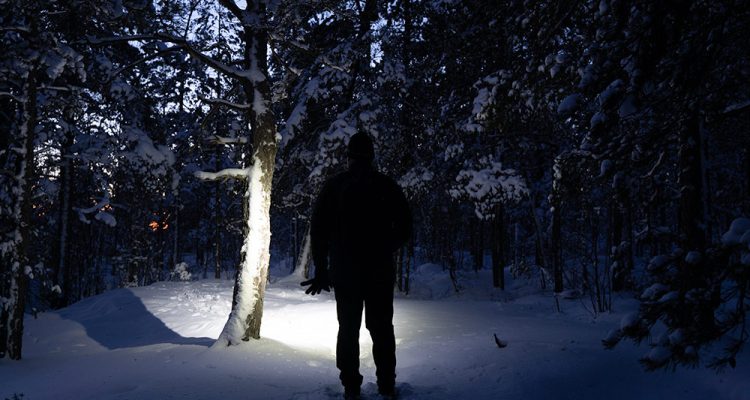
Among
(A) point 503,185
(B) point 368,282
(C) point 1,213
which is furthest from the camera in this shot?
(A) point 503,185

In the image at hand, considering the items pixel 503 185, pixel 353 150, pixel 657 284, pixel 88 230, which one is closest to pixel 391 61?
pixel 503 185

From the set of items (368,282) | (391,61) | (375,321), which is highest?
(391,61)

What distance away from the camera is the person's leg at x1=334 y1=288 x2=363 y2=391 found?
380cm

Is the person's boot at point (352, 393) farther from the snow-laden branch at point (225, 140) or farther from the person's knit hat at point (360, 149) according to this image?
the snow-laden branch at point (225, 140)

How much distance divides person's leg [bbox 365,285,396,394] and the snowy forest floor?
180 millimetres

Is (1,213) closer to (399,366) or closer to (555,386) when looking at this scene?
(399,366)

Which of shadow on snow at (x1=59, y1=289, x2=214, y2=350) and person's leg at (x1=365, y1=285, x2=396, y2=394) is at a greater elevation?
person's leg at (x1=365, y1=285, x2=396, y2=394)

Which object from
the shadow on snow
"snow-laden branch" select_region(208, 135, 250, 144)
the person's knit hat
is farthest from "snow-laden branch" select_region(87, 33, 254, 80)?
the shadow on snow

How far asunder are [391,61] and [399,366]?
9388mm

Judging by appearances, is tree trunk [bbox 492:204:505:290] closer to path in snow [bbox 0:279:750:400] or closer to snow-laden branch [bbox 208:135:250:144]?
path in snow [bbox 0:279:750:400]

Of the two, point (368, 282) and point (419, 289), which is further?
point (419, 289)

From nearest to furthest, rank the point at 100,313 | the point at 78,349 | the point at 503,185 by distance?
the point at 78,349
the point at 100,313
the point at 503,185

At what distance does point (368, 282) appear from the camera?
12.9 feet

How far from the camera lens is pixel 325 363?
221 inches
